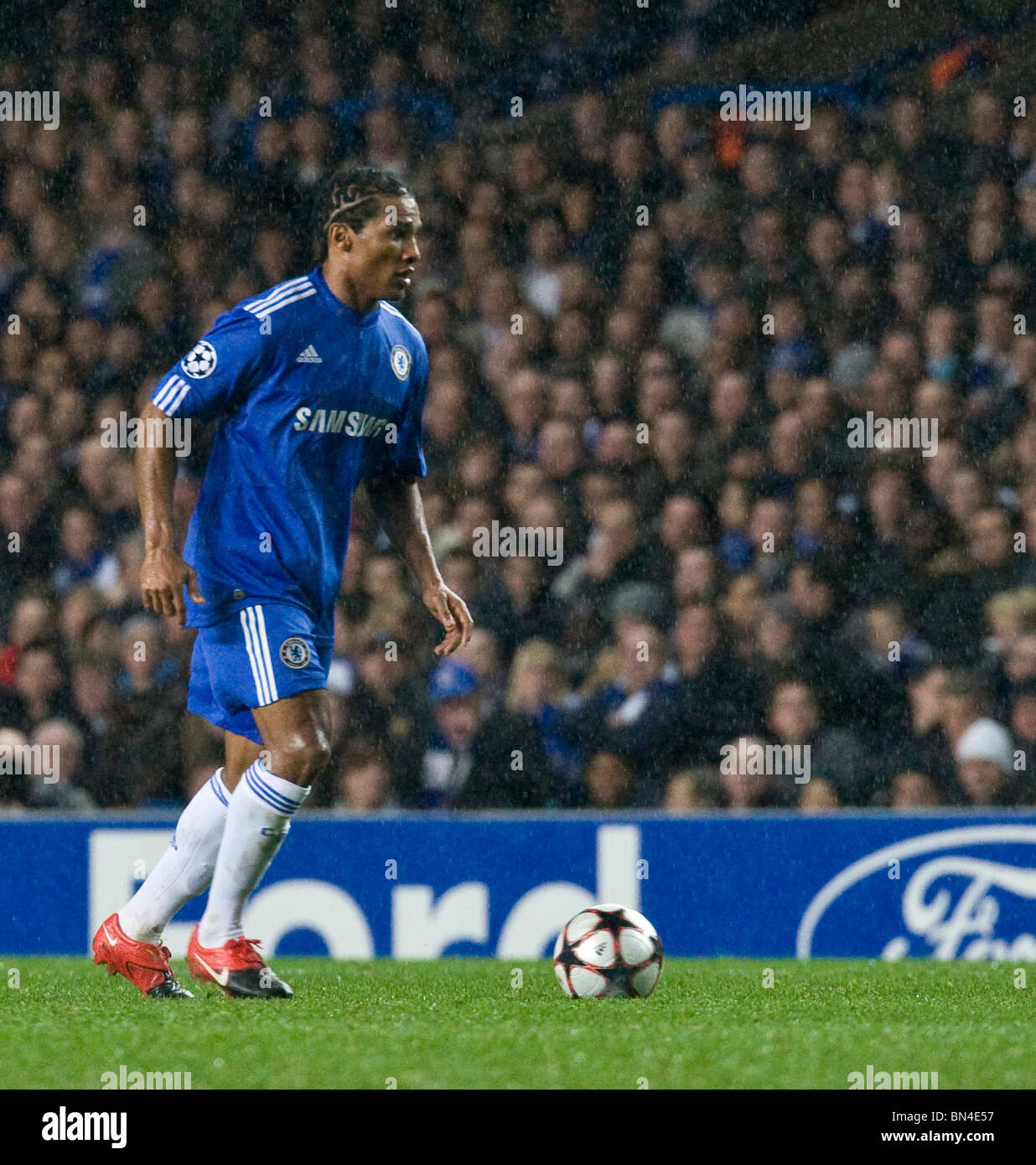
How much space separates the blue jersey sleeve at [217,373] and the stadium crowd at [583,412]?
2.87 m

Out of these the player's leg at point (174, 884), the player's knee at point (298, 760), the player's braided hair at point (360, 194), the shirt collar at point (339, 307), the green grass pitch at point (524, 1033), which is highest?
the player's braided hair at point (360, 194)

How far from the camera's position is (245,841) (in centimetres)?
486

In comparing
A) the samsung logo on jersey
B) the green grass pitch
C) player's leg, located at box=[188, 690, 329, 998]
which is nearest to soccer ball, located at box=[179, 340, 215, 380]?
the samsung logo on jersey

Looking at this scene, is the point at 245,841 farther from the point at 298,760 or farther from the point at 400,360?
the point at 400,360

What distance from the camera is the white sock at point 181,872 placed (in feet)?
16.5

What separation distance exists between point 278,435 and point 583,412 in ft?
11.5

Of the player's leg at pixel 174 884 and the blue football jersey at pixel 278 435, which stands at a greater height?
the blue football jersey at pixel 278 435

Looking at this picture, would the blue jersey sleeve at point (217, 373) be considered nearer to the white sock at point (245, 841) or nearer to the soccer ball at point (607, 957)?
the white sock at point (245, 841)

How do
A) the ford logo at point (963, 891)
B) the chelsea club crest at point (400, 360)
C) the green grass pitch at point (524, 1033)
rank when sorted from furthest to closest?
1. the ford logo at point (963, 891)
2. the chelsea club crest at point (400, 360)
3. the green grass pitch at point (524, 1033)

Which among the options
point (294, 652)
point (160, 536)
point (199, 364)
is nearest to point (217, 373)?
point (199, 364)

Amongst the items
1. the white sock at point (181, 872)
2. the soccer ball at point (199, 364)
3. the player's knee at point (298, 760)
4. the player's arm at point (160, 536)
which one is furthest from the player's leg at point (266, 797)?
the soccer ball at point (199, 364)

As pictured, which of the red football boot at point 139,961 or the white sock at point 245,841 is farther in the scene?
the red football boot at point 139,961

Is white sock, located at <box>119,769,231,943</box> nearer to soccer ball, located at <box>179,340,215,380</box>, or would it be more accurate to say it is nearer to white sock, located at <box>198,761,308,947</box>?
white sock, located at <box>198,761,308,947</box>

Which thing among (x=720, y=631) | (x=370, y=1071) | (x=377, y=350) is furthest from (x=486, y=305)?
(x=370, y=1071)
